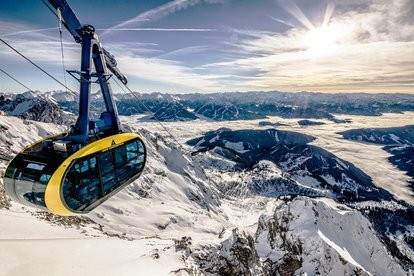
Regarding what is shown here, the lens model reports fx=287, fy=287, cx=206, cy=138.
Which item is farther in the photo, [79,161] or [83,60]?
[83,60]

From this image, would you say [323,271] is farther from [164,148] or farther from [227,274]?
[164,148]

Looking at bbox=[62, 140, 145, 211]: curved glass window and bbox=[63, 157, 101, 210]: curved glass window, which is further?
bbox=[62, 140, 145, 211]: curved glass window

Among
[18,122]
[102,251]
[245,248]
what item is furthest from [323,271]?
[18,122]

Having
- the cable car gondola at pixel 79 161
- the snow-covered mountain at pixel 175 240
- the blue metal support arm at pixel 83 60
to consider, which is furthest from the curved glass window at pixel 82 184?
the snow-covered mountain at pixel 175 240

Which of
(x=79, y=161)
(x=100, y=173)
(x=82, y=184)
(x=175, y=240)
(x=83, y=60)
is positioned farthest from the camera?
(x=175, y=240)

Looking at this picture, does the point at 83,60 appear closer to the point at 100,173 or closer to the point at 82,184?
the point at 100,173

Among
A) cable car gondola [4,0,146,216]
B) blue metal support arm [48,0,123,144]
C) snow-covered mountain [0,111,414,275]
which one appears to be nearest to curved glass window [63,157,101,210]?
cable car gondola [4,0,146,216]

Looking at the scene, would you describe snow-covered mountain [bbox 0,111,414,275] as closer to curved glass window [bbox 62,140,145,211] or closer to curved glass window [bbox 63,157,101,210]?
curved glass window [bbox 63,157,101,210]

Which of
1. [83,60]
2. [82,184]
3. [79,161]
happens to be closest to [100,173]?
[82,184]
